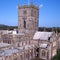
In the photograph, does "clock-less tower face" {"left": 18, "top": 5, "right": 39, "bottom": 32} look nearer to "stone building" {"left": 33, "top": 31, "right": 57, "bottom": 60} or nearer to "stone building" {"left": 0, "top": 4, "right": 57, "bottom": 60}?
"stone building" {"left": 0, "top": 4, "right": 57, "bottom": 60}

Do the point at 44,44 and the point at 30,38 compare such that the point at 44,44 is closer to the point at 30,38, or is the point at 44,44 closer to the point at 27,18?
the point at 30,38

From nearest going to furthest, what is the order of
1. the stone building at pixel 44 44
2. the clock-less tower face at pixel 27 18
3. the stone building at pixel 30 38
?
the stone building at pixel 30 38
the stone building at pixel 44 44
the clock-less tower face at pixel 27 18

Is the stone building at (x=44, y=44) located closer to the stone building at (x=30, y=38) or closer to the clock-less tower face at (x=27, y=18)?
the stone building at (x=30, y=38)

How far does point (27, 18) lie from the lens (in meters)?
41.3

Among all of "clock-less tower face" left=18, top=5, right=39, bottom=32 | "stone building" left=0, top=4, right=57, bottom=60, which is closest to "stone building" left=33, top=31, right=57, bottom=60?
"stone building" left=0, top=4, right=57, bottom=60

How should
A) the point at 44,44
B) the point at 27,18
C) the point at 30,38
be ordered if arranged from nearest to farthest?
the point at 44,44 < the point at 30,38 < the point at 27,18

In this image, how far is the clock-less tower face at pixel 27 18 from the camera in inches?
1614

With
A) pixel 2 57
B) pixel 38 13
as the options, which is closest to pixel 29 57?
pixel 2 57

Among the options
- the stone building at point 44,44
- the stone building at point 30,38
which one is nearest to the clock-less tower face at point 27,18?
the stone building at point 30,38

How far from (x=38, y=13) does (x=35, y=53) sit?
45.0 ft

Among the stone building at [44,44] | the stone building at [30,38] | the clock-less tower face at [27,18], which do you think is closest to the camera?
the stone building at [30,38]

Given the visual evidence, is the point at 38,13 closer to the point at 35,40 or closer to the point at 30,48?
the point at 35,40

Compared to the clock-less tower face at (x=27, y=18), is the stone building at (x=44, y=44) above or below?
below

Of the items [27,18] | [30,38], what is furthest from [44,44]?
[27,18]
